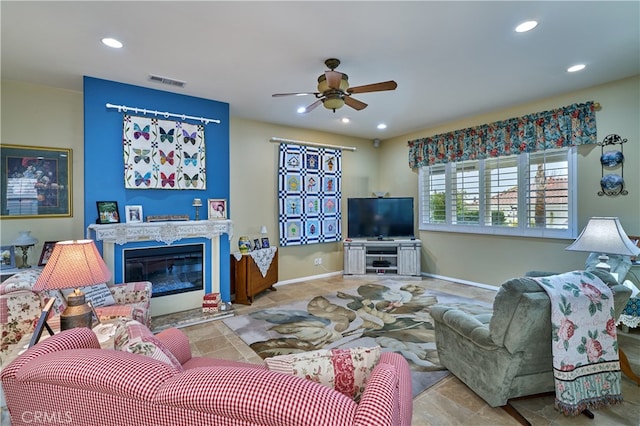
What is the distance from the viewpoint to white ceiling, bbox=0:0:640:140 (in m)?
2.21

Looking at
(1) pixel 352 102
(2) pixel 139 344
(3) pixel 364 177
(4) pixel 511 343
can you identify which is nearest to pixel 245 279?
(1) pixel 352 102

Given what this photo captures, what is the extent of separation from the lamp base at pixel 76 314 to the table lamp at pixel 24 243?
79.7 inches

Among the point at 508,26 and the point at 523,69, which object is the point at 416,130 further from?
the point at 508,26

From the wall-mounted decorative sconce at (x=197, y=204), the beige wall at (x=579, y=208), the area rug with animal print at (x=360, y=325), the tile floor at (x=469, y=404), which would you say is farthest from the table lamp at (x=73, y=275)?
the beige wall at (x=579, y=208)

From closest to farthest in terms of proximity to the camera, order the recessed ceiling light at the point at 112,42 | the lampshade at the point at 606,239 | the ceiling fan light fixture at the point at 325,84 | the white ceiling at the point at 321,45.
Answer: the white ceiling at the point at 321,45 → the recessed ceiling light at the point at 112,42 → the lampshade at the point at 606,239 → the ceiling fan light fixture at the point at 325,84

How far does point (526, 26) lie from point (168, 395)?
325 centimetres

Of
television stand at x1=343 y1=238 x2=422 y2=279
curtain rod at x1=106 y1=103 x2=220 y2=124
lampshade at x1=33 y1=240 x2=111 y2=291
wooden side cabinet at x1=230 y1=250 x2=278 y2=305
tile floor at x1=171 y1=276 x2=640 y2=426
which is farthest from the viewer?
television stand at x1=343 y1=238 x2=422 y2=279

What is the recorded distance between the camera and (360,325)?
3.49 meters

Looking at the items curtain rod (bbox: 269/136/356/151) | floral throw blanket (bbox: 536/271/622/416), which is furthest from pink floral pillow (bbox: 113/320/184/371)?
curtain rod (bbox: 269/136/356/151)

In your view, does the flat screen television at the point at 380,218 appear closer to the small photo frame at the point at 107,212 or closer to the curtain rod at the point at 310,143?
the curtain rod at the point at 310,143

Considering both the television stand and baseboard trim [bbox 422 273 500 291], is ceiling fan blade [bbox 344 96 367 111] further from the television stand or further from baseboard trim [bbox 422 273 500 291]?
baseboard trim [bbox 422 273 500 291]

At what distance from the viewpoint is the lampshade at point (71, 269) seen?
5.80 feet

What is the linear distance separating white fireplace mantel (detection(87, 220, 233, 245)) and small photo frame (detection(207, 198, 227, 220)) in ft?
0.44

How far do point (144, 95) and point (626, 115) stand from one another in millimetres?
5600
